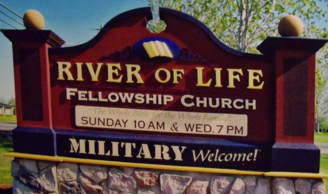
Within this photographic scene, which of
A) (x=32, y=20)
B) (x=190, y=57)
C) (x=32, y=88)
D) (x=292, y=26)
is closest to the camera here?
(x=292, y=26)

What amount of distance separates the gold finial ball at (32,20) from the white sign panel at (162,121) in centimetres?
130

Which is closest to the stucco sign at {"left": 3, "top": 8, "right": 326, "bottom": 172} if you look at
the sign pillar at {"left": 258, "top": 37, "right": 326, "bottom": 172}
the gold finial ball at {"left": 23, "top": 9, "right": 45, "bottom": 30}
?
the sign pillar at {"left": 258, "top": 37, "right": 326, "bottom": 172}

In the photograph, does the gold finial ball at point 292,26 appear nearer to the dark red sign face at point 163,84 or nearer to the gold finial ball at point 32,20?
the dark red sign face at point 163,84

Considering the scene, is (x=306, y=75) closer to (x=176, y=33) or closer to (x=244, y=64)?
(x=244, y=64)

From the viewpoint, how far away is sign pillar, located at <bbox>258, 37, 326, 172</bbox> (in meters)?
3.17

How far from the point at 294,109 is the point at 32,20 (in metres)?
3.77

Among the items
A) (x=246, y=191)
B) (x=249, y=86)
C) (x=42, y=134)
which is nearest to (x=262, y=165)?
(x=246, y=191)

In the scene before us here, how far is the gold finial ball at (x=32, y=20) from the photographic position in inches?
138

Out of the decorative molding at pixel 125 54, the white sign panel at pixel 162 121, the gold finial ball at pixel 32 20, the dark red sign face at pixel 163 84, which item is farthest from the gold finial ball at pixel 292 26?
the gold finial ball at pixel 32 20

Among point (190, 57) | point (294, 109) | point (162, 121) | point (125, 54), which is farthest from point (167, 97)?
point (294, 109)

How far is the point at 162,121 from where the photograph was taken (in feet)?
11.4

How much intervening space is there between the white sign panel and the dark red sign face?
1 cm

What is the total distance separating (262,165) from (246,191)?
0.41 meters

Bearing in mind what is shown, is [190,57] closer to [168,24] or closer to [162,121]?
[168,24]
